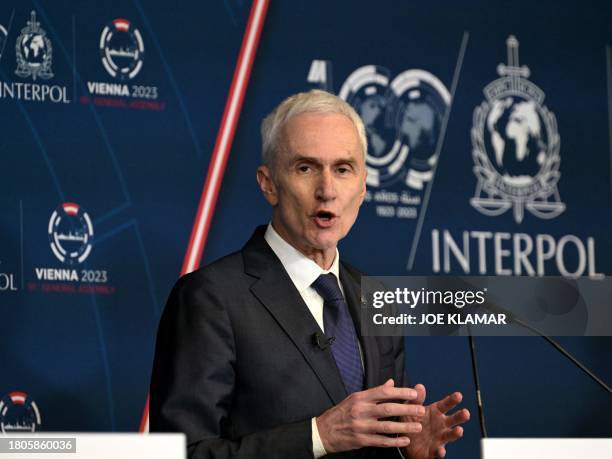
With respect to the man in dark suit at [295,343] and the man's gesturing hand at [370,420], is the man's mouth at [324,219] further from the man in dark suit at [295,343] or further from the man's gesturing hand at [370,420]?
the man's gesturing hand at [370,420]

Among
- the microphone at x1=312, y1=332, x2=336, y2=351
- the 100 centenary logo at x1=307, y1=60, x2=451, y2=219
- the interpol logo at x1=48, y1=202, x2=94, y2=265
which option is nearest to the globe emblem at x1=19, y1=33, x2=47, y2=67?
the interpol logo at x1=48, y1=202, x2=94, y2=265

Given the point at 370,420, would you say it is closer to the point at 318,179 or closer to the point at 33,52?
the point at 318,179

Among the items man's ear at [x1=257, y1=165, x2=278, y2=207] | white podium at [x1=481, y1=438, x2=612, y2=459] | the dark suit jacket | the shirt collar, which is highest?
man's ear at [x1=257, y1=165, x2=278, y2=207]

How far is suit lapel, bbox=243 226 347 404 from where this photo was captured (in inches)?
119

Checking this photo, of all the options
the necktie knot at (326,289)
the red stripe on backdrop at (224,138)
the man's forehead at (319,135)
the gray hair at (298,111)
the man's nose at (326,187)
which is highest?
the red stripe on backdrop at (224,138)

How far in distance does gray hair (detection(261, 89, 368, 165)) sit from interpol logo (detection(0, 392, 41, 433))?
127 centimetres

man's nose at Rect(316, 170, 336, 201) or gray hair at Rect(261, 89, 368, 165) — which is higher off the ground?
gray hair at Rect(261, 89, 368, 165)

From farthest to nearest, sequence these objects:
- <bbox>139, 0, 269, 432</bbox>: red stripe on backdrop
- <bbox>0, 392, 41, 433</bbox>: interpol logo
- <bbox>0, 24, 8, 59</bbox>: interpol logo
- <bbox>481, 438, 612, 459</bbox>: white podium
→ <bbox>139, 0, 269, 432</bbox>: red stripe on backdrop, <bbox>0, 24, 8, 59</bbox>: interpol logo, <bbox>0, 392, 41, 433</bbox>: interpol logo, <bbox>481, 438, 612, 459</bbox>: white podium

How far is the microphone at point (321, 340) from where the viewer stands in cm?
305

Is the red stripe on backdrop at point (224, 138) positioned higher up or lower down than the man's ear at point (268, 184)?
higher up

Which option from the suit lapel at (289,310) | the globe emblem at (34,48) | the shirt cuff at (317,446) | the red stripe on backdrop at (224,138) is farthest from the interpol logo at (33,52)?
the shirt cuff at (317,446)

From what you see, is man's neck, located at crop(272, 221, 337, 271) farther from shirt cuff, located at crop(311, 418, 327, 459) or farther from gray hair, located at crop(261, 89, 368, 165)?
shirt cuff, located at crop(311, 418, 327, 459)

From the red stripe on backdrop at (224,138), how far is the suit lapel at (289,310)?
0.98 meters

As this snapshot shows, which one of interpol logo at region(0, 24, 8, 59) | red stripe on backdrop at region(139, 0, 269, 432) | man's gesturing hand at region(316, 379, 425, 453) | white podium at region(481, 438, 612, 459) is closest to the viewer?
white podium at region(481, 438, 612, 459)
